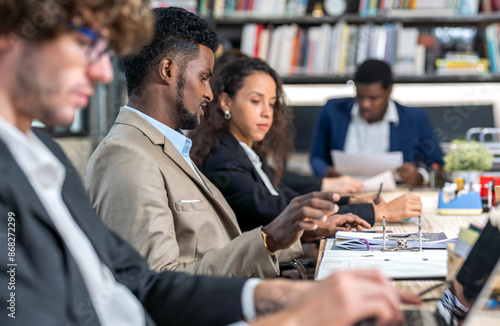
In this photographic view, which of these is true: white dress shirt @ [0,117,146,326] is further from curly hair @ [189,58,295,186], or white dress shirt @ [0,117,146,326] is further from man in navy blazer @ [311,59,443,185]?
man in navy blazer @ [311,59,443,185]

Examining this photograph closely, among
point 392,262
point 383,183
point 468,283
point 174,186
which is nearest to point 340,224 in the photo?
point 392,262

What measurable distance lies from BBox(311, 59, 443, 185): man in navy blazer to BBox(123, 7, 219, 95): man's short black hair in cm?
200

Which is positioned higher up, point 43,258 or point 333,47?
point 333,47

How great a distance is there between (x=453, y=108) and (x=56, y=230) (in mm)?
4127

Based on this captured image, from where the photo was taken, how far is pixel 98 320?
91cm

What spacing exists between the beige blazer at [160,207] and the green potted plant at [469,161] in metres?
1.74

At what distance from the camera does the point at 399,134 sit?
3893mm

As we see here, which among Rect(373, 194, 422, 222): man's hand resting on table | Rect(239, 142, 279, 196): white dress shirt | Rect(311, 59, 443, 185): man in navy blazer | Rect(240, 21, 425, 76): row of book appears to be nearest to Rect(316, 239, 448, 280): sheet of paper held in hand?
Rect(373, 194, 422, 222): man's hand resting on table

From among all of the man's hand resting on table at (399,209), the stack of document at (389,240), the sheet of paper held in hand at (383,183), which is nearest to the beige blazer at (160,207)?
the stack of document at (389,240)

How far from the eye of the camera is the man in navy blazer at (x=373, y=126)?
3.79m

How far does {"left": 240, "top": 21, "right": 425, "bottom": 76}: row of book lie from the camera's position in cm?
434

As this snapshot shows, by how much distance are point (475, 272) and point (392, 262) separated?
0.36 m

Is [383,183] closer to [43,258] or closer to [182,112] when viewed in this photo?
[182,112]

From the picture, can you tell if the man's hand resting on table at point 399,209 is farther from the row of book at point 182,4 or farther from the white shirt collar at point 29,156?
the row of book at point 182,4
